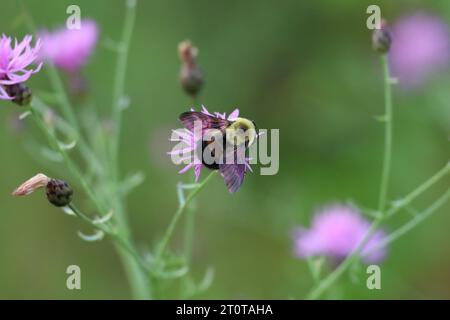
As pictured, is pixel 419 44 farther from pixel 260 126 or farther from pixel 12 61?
pixel 12 61

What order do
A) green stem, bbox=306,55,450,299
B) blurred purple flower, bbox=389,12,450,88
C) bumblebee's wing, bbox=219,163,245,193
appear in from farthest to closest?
1. blurred purple flower, bbox=389,12,450,88
2. green stem, bbox=306,55,450,299
3. bumblebee's wing, bbox=219,163,245,193

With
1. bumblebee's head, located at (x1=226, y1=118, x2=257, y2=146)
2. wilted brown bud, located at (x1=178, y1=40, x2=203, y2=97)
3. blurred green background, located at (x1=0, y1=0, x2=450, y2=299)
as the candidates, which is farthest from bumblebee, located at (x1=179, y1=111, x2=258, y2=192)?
blurred green background, located at (x1=0, y1=0, x2=450, y2=299)

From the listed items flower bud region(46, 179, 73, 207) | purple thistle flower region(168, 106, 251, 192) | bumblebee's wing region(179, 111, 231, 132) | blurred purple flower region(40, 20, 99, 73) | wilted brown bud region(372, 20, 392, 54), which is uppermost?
blurred purple flower region(40, 20, 99, 73)

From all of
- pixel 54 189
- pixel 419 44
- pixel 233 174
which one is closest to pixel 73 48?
pixel 54 189

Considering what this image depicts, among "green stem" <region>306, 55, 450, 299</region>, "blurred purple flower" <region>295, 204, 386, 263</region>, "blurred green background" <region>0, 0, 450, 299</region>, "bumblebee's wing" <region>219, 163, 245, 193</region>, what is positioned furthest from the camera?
"blurred green background" <region>0, 0, 450, 299</region>

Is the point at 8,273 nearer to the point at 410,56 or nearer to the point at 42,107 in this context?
the point at 42,107

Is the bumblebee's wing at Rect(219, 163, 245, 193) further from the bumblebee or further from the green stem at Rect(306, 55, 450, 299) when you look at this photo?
the green stem at Rect(306, 55, 450, 299)

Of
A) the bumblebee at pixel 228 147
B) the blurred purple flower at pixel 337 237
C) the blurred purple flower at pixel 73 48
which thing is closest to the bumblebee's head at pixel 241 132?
the bumblebee at pixel 228 147
